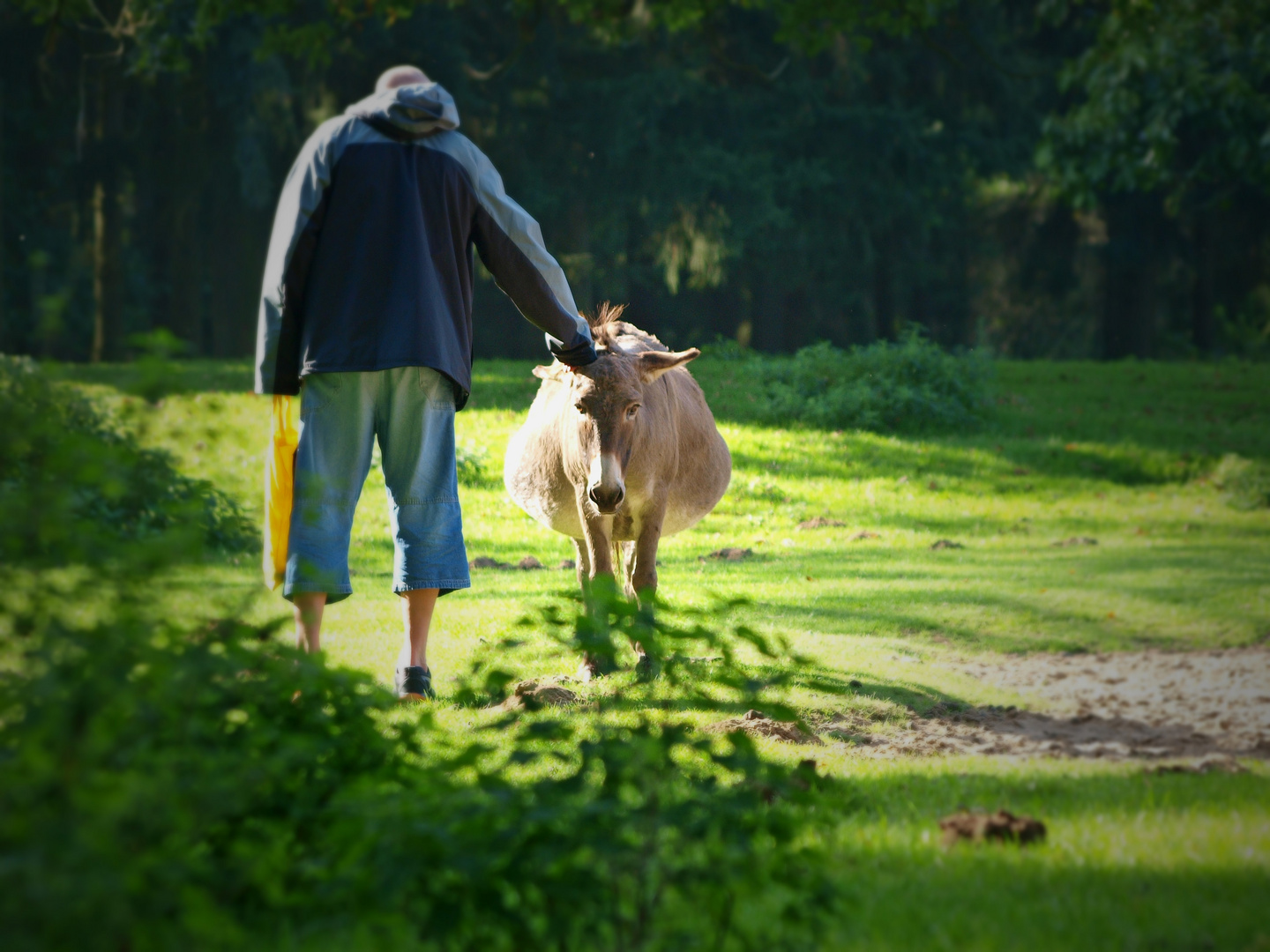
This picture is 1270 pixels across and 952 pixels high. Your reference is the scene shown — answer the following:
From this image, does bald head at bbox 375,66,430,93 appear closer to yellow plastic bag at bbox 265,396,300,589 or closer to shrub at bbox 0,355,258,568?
yellow plastic bag at bbox 265,396,300,589

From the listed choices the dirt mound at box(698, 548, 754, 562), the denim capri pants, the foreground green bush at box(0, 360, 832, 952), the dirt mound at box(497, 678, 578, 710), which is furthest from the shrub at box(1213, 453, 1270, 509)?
the foreground green bush at box(0, 360, 832, 952)

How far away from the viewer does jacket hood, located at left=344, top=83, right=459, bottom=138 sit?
494cm

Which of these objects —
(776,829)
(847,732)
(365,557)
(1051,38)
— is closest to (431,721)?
(776,829)

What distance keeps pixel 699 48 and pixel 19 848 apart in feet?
102

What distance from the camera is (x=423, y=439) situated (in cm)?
504

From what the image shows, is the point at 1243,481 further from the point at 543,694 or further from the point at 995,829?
the point at 995,829

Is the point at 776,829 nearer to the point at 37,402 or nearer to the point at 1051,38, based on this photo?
the point at 37,402

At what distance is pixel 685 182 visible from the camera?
97.1ft

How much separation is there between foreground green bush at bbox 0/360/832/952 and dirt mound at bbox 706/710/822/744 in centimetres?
207

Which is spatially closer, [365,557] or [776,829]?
[776,829]

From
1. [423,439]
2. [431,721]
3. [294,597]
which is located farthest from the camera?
[423,439]

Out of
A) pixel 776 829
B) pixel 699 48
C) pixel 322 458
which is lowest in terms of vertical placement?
pixel 776 829

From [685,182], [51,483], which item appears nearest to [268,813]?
[51,483]

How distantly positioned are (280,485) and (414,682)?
3.49ft
